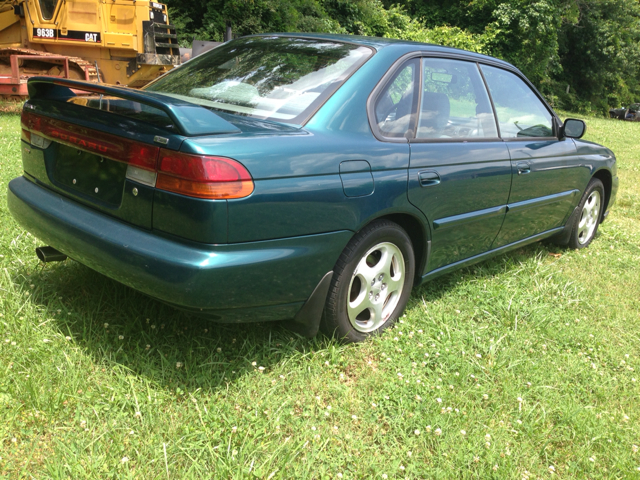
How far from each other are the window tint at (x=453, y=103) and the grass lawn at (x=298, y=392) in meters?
1.09

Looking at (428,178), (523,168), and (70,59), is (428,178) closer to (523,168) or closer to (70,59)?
A: (523,168)

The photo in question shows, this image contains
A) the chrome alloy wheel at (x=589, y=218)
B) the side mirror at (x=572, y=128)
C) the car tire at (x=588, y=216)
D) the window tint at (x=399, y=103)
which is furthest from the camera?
the chrome alloy wheel at (x=589, y=218)

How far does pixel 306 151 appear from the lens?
2.42m

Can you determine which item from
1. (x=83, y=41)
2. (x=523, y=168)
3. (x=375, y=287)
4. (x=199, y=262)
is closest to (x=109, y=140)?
(x=199, y=262)

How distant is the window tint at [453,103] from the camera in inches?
126

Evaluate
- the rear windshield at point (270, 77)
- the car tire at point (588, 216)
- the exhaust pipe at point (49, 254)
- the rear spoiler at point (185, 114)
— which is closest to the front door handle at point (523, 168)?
the car tire at point (588, 216)

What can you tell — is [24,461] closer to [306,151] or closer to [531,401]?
[306,151]

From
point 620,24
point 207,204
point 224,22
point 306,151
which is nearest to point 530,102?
point 306,151

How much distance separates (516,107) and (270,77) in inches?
77.9

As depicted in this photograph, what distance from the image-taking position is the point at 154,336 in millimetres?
2846

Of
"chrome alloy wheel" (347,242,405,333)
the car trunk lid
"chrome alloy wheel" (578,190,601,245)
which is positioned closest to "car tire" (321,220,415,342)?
"chrome alloy wheel" (347,242,405,333)

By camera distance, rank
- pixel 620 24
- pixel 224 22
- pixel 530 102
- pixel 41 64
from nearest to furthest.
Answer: pixel 530 102, pixel 41 64, pixel 224 22, pixel 620 24

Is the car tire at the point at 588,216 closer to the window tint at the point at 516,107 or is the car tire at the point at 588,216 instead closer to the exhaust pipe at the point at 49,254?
the window tint at the point at 516,107

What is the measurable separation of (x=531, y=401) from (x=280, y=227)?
1523 mm
